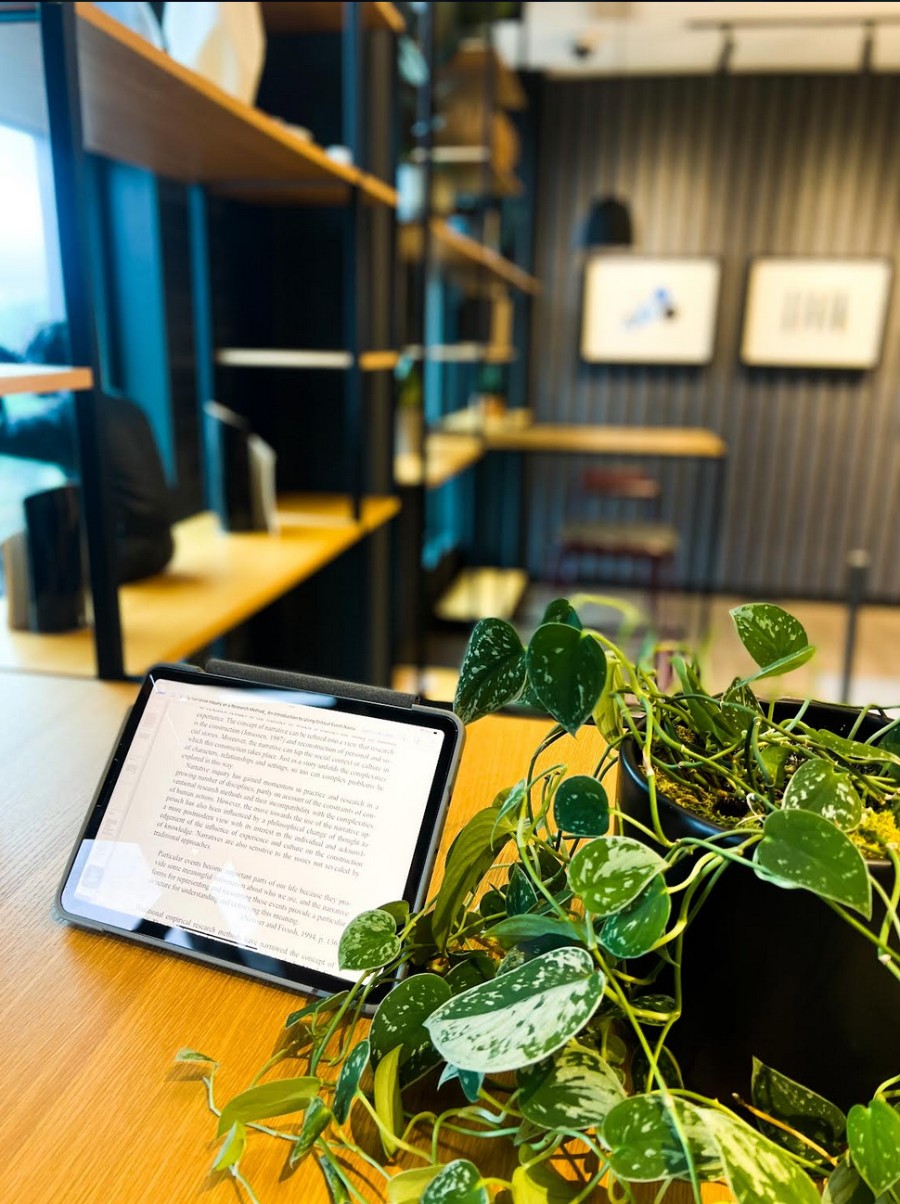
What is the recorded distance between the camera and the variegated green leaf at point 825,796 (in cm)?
39

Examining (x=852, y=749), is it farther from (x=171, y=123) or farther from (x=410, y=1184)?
(x=171, y=123)

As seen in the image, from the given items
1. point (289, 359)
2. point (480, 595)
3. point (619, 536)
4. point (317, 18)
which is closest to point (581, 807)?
point (289, 359)

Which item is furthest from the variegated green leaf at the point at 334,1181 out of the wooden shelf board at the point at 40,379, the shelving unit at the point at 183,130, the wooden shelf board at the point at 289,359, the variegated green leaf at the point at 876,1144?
the wooden shelf board at the point at 289,359

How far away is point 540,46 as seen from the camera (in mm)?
4246

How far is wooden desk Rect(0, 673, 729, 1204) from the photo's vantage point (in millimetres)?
429

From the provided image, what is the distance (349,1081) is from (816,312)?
5.00m

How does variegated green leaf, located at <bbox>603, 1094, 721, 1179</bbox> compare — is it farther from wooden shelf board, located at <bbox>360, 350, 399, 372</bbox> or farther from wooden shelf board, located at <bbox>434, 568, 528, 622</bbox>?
wooden shelf board, located at <bbox>434, 568, 528, 622</bbox>

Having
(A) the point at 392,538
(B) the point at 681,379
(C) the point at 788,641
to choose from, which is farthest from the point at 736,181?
(C) the point at 788,641

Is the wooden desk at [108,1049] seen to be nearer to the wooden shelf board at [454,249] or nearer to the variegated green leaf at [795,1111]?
the variegated green leaf at [795,1111]

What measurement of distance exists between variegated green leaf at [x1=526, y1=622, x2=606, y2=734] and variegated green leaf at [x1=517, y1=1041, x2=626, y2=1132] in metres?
0.15

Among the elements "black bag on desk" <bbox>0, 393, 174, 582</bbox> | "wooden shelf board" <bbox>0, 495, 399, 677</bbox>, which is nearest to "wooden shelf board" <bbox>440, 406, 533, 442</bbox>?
"wooden shelf board" <bbox>0, 495, 399, 677</bbox>

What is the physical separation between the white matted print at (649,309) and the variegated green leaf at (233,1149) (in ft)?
16.2

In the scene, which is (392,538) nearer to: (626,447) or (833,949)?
(626,447)

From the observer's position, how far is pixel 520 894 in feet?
1.56
